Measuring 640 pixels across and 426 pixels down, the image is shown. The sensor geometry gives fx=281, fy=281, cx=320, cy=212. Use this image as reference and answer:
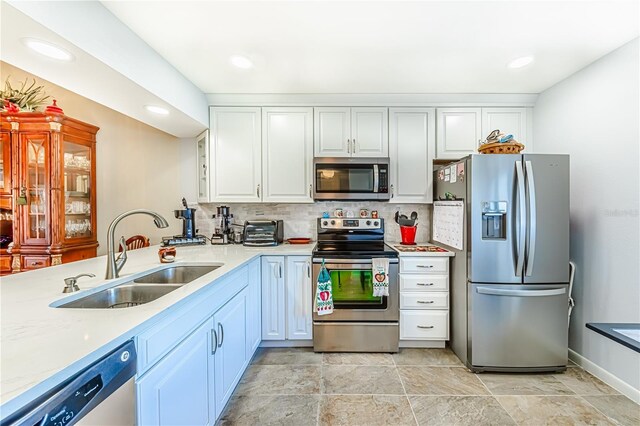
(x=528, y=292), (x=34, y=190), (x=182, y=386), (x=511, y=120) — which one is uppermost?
(x=511, y=120)

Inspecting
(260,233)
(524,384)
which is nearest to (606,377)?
(524,384)

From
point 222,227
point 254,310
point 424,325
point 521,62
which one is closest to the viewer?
point 521,62

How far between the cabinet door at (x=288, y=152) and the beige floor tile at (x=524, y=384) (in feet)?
7.03

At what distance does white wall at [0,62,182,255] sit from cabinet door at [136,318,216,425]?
2284mm

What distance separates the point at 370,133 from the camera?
291 centimetres

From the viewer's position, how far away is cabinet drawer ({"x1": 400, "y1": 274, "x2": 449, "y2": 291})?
257 cm

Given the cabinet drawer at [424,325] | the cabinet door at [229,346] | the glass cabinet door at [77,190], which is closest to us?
the cabinet door at [229,346]

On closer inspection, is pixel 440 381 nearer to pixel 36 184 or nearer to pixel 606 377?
pixel 606 377

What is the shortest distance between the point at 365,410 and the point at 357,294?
0.89 meters

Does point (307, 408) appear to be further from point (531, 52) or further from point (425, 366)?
point (531, 52)

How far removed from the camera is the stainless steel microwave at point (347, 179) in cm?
282

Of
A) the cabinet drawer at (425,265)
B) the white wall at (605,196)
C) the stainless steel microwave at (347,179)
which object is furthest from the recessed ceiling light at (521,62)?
the cabinet drawer at (425,265)

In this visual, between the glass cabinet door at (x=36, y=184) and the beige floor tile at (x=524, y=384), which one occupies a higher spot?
the glass cabinet door at (x=36, y=184)

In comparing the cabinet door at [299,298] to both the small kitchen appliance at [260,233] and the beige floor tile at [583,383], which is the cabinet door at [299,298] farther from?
the beige floor tile at [583,383]
